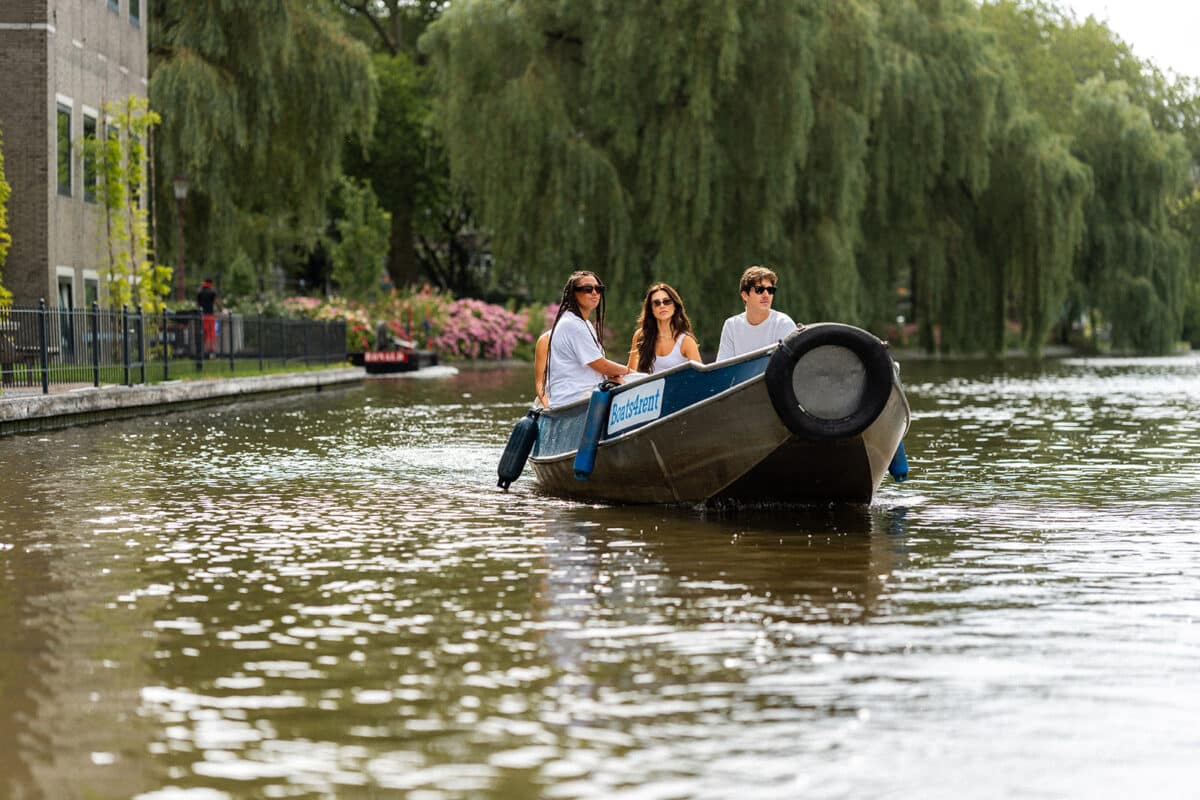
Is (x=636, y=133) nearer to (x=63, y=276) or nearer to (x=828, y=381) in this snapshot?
(x=63, y=276)

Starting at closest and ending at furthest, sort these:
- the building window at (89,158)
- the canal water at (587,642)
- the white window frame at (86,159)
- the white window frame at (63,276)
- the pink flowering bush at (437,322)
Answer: the canal water at (587,642)
the white window frame at (63,276)
the building window at (89,158)
the white window frame at (86,159)
the pink flowering bush at (437,322)

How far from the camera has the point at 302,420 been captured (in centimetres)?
2722

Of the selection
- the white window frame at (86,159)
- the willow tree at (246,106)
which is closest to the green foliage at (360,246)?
the willow tree at (246,106)

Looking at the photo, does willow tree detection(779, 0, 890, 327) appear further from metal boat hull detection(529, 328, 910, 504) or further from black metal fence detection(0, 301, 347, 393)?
metal boat hull detection(529, 328, 910, 504)

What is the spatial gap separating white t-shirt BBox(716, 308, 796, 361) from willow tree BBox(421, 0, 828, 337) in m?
28.3

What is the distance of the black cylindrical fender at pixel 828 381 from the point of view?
43.1ft

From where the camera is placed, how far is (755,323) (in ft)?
48.1

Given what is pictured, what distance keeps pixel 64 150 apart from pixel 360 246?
76.1 feet

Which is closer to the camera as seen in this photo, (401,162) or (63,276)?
(63,276)

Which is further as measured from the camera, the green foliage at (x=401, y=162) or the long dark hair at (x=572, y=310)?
the green foliage at (x=401, y=162)

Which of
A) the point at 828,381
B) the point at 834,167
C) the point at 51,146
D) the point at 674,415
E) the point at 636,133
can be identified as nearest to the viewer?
the point at 828,381

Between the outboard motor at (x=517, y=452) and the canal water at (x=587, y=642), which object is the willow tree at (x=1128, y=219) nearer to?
the canal water at (x=587, y=642)

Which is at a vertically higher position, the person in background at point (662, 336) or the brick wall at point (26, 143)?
the brick wall at point (26, 143)

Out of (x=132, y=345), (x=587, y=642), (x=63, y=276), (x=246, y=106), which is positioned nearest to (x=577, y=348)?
(x=587, y=642)
